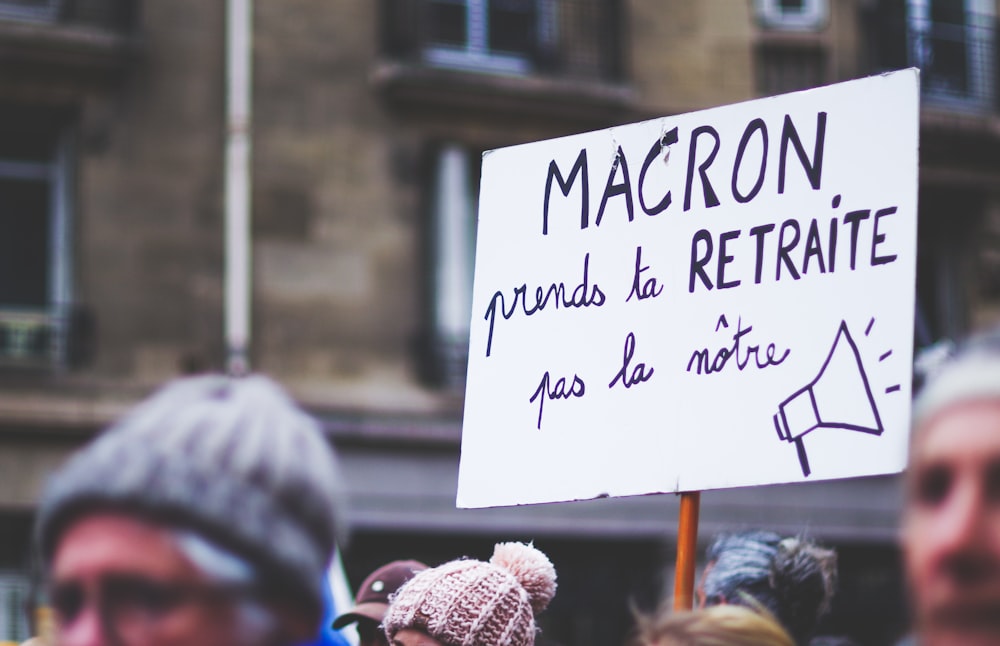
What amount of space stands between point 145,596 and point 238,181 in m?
10.9

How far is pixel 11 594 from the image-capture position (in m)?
11.5

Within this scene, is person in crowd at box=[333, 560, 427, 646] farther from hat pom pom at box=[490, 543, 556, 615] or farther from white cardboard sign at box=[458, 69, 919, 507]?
white cardboard sign at box=[458, 69, 919, 507]

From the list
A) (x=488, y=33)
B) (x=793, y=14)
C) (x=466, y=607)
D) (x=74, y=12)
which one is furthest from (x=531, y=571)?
(x=793, y=14)

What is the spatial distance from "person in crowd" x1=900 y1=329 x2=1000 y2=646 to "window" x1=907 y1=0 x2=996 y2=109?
1390 centimetres

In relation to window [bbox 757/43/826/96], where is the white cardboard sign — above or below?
below

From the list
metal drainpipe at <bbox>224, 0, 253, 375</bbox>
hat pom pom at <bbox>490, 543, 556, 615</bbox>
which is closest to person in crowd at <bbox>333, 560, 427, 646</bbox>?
hat pom pom at <bbox>490, 543, 556, 615</bbox>

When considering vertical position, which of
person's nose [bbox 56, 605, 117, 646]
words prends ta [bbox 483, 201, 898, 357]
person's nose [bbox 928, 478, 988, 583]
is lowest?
person's nose [bbox 56, 605, 117, 646]

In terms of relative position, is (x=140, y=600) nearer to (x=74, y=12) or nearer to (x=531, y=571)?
(x=531, y=571)

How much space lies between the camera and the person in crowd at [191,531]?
1.50 m

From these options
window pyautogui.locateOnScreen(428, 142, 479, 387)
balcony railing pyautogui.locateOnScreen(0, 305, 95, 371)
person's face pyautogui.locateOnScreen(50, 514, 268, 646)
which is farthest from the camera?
window pyautogui.locateOnScreen(428, 142, 479, 387)

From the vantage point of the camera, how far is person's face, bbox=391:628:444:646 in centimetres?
316

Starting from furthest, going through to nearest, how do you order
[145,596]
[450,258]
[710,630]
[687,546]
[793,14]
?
[793,14]
[450,258]
[687,546]
[710,630]
[145,596]

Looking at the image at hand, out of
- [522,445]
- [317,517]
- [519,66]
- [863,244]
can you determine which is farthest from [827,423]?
[519,66]

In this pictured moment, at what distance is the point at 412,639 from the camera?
3.18m
